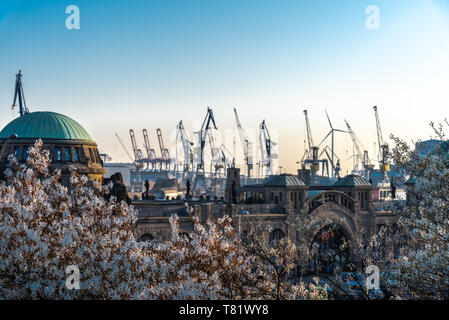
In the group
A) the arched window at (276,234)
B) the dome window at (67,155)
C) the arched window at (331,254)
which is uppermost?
the dome window at (67,155)

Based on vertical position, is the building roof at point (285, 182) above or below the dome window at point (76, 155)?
below

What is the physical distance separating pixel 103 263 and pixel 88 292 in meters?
1.35

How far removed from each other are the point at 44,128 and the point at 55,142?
9.10 feet

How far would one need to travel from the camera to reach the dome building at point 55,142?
6462cm

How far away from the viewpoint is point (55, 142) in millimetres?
65875

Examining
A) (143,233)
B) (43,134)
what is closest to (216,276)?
(143,233)

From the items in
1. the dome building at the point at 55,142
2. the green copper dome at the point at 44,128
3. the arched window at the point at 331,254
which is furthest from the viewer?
the green copper dome at the point at 44,128

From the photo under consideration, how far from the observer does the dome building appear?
6462 centimetres

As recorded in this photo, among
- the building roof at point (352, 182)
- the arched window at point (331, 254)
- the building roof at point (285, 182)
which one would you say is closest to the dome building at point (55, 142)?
the building roof at point (285, 182)

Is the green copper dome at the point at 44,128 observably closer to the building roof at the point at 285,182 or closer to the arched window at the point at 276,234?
the building roof at the point at 285,182

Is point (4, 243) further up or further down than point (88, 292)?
further up

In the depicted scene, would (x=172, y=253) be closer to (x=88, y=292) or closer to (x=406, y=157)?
(x=88, y=292)

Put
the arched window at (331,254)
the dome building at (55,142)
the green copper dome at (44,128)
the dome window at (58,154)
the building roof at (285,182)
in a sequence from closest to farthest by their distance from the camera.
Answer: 1. the arched window at (331,254)
2. the dome building at (55,142)
3. the dome window at (58,154)
4. the green copper dome at (44,128)
5. the building roof at (285,182)
